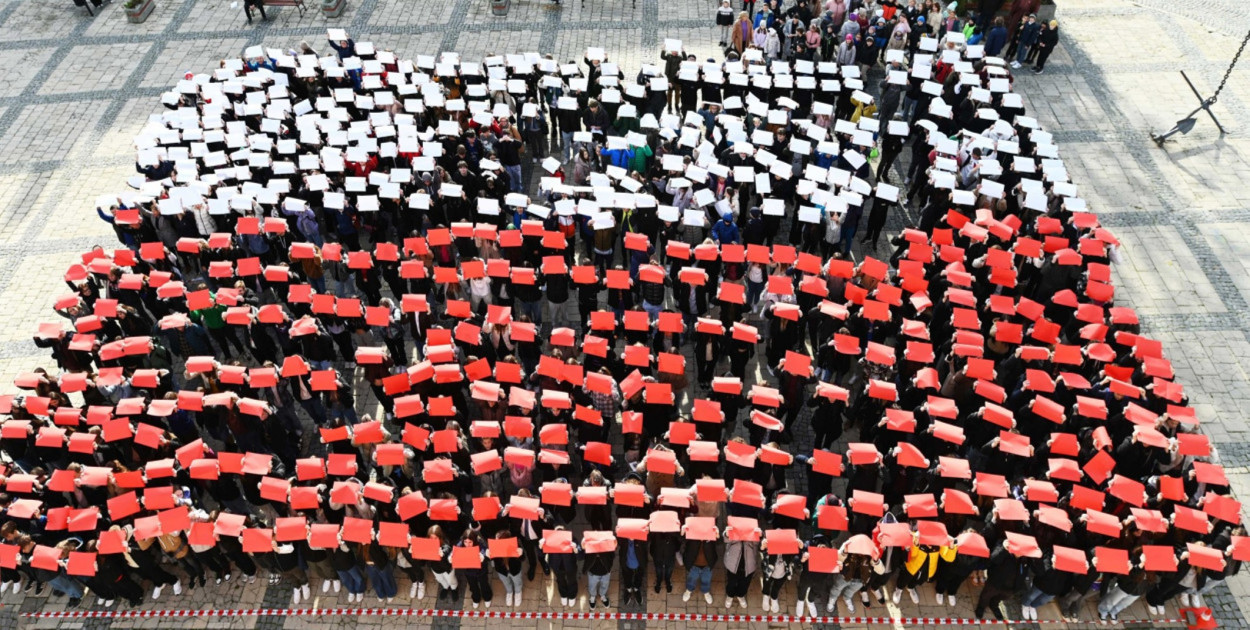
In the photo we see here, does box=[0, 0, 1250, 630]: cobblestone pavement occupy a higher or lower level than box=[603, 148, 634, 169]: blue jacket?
lower

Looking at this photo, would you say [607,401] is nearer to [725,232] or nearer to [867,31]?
[725,232]

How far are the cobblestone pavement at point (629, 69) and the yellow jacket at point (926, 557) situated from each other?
3.80 ft

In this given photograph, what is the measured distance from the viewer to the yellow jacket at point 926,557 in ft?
31.5

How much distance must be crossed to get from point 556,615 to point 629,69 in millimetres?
16038

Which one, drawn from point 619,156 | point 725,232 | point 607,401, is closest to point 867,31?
point 619,156

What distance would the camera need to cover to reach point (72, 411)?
443 inches

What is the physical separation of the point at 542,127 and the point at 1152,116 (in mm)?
15821

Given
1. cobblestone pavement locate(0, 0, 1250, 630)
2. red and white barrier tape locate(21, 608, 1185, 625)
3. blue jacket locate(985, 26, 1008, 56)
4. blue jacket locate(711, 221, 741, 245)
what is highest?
blue jacket locate(985, 26, 1008, 56)

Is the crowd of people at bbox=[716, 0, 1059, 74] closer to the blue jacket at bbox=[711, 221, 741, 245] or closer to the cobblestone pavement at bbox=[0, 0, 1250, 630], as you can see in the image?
the cobblestone pavement at bbox=[0, 0, 1250, 630]

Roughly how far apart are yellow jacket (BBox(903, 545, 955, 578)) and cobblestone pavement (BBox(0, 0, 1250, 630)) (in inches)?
45.6

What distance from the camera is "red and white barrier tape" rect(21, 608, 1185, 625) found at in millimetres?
10555

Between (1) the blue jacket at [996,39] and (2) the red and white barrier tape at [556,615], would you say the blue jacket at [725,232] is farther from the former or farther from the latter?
(1) the blue jacket at [996,39]

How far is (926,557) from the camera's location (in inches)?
383

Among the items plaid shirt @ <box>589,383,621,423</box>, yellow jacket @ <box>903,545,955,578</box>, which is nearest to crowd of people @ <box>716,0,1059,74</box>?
plaid shirt @ <box>589,383,621,423</box>
